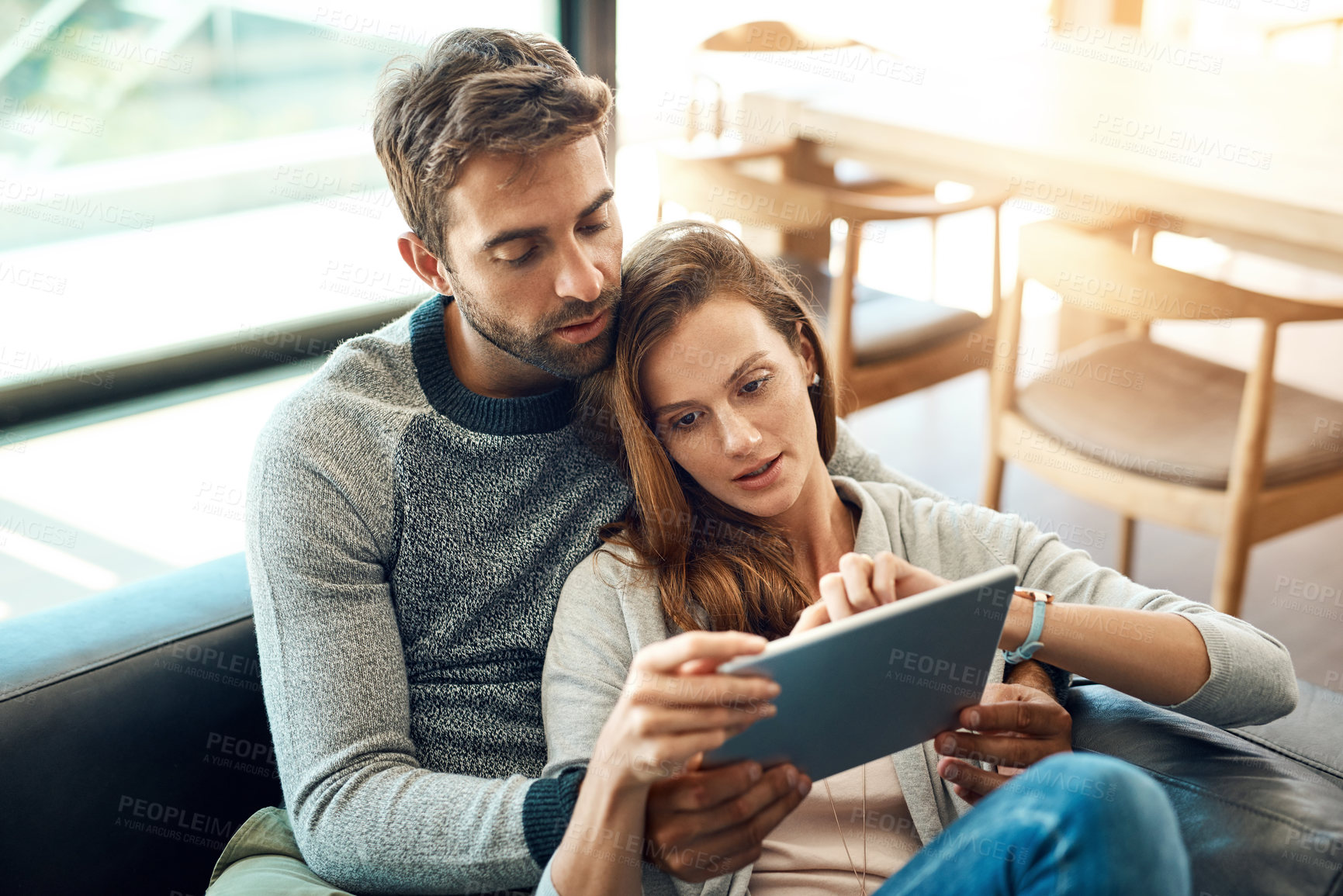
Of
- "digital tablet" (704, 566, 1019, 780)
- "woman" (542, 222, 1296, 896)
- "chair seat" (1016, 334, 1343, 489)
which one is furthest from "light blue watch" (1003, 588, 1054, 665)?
"chair seat" (1016, 334, 1343, 489)

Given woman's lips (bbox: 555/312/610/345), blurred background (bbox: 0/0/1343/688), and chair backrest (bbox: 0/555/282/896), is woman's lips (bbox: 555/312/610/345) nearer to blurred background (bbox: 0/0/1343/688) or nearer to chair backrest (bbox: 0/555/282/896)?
chair backrest (bbox: 0/555/282/896)

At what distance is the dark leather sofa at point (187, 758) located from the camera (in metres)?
1.06

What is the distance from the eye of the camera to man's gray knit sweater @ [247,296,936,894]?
1089mm

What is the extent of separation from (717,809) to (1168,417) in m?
1.51

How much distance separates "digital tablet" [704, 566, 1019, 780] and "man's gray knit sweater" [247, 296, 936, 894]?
0.23 meters

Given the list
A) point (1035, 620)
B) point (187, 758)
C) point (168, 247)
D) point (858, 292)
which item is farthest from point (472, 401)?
point (168, 247)

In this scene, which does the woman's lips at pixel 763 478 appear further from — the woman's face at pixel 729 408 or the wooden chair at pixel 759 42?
the wooden chair at pixel 759 42

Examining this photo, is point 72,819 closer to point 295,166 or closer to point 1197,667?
point 1197,667

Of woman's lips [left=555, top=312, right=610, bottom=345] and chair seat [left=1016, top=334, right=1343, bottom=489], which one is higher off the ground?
woman's lips [left=555, top=312, right=610, bottom=345]

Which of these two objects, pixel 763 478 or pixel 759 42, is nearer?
pixel 763 478

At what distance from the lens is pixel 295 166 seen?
324cm

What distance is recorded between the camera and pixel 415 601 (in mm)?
1245

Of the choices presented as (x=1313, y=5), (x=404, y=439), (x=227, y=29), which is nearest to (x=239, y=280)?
(x=227, y=29)

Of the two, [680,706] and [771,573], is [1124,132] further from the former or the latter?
[680,706]
